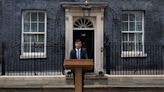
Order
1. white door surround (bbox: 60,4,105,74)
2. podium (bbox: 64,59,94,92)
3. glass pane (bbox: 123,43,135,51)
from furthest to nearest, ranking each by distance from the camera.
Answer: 1. glass pane (bbox: 123,43,135,51)
2. white door surround (bbox: 60,4,105,74)
3. podium (bbox: 64,59,94,92)

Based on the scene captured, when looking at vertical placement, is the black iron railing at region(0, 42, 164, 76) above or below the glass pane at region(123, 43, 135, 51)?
below

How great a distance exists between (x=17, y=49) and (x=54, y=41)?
6.31ft

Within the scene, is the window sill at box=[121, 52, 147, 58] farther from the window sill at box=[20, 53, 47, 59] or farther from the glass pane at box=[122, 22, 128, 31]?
the window sill at box=[20, 53, 47, 59]

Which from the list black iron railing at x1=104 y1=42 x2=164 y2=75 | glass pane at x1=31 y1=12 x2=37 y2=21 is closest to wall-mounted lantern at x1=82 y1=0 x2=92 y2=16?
black iron railing at x1=104 y1=42 x2=164 y2=75

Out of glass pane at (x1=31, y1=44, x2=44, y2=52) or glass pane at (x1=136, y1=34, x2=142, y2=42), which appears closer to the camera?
glass pane at (x1=31, y1=44, x2=44, y2=52)

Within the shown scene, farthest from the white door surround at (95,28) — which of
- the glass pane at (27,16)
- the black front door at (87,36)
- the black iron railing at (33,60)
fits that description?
the glass pane at (27,16)

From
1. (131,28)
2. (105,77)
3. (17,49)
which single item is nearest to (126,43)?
(131,28)

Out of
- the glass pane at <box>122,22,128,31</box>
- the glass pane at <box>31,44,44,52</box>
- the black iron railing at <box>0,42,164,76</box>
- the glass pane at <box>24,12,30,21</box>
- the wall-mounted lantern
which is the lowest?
the black iron railing at <box>0,42,164,76</box>

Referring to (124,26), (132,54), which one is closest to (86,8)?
(124,26)

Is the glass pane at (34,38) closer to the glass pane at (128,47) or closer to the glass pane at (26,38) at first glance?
the glass pane at (26,38)

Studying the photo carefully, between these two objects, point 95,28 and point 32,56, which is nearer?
point 32,56

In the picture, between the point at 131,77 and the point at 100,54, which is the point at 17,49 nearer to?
the point at 100,54

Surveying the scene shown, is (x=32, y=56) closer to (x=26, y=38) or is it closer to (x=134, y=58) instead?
(x=26, y=38)

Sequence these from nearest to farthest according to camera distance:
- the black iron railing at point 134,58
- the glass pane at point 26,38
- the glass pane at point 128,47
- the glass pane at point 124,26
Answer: the black iron railing at point 134,58 < the glass pane at point 26,38 < the glass pane at point 128,47 < the glass pane at point 124,26
